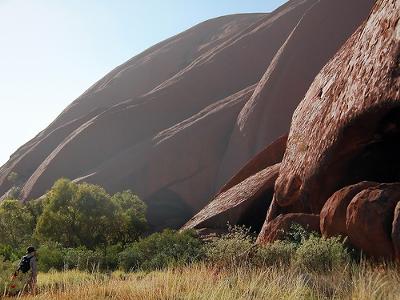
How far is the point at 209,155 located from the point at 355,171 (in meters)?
28.9

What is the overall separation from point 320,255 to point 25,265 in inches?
322

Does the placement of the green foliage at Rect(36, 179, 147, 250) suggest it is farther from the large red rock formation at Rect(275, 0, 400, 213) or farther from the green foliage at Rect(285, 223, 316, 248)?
the green foliage at Rect(285, 223, 316, 248)

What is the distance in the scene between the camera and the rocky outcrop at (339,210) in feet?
41.1

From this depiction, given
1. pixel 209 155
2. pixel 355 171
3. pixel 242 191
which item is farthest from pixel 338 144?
pixel 209 155

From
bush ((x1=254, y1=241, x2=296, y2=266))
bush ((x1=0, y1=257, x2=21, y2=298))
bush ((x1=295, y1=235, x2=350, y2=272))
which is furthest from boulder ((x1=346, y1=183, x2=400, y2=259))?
bush ((x1=0, y1=257, x2=21, y2=298))

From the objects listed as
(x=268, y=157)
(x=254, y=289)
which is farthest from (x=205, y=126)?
(x=254, y=289)

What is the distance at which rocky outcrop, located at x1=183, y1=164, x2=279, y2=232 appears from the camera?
78.2 ft

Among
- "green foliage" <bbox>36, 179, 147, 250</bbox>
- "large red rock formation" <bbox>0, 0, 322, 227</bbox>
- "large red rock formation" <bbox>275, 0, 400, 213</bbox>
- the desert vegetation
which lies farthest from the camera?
"large red rock formation" <bbox>0, 0, 322, 227</bbox>

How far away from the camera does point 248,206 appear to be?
23.8 meters

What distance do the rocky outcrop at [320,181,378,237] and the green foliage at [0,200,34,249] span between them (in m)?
31.4

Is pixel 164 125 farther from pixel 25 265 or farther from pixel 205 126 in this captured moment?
pixel 25 265

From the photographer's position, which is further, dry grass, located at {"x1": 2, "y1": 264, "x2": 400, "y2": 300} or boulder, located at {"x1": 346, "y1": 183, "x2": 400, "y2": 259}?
boulder, located at {"x1": 346, "y1": 183, "x2": 400, "y2": 259}

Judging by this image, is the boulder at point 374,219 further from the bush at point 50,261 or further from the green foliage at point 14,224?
the green foliage at point 14,224

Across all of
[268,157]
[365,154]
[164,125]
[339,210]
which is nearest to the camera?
[339,210]
